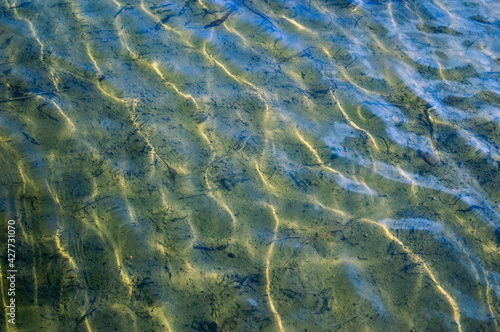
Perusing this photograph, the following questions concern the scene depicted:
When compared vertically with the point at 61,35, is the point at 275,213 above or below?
below

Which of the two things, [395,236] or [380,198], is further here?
[380,198]

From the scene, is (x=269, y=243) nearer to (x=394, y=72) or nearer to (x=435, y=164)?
(x=435, y=164)

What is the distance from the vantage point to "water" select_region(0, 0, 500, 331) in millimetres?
2486

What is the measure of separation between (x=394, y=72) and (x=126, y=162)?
328cm

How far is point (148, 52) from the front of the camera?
395cm

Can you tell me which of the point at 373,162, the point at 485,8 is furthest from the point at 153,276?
the point at 485,8

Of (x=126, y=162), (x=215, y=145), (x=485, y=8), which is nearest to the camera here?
(x=126, y=162)

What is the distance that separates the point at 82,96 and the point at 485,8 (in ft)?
19.2

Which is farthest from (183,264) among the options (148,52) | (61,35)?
(61,35)

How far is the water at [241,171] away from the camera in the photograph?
249cm

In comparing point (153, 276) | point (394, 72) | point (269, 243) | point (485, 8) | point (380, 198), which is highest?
point (485, 8)

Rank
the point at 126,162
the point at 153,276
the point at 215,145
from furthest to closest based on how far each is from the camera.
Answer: the point at 215,145, the point at 126,162, the point at 153,276

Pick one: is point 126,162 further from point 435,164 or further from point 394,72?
point 394,72

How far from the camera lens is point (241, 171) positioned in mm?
3102
